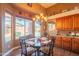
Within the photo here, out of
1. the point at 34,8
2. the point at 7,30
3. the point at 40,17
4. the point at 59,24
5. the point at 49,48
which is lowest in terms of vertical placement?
the point at 49,48

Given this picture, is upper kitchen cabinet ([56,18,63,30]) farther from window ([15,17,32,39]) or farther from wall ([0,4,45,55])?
window ([15,17,32,39])

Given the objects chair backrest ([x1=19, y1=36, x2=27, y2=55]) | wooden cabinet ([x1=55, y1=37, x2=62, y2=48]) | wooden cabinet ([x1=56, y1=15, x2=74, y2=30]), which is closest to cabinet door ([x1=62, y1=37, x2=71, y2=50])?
wooden cabinet ([x1=55, y1=37, x2=62, y2=48])

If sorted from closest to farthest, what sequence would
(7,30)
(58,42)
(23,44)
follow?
(7,30)
(23,44)
(58,42)

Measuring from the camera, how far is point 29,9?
2.34 meters

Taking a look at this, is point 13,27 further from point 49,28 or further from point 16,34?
point 49,28

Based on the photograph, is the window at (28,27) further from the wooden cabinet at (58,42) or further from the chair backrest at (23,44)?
the wooden cabinet at (58,42)

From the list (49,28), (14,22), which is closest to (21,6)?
(14,22)

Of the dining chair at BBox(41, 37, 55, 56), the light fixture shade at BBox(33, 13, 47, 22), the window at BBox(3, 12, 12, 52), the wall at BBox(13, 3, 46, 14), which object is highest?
the wall at BBox(13, 3, 46, 14)

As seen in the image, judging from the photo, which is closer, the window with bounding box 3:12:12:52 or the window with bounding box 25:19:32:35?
the window with bounding box 3:12:12:52

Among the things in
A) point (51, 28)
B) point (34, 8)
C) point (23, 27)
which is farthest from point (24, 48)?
point (34, 8)

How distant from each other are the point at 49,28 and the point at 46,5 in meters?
0.54

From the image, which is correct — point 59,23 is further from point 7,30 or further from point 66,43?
point 7,30

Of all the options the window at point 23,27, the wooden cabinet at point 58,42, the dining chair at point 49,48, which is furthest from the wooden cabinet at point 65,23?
the window at point 23,27

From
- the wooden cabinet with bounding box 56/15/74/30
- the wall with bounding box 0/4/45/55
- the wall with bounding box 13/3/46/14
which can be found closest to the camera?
the wall with bounding box 0/4/45/55
